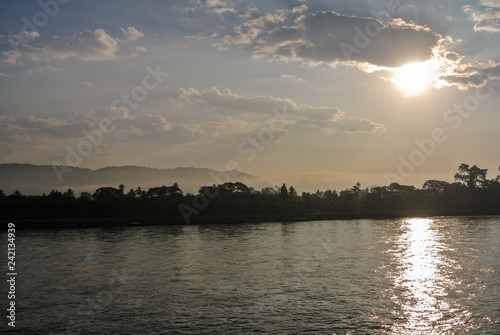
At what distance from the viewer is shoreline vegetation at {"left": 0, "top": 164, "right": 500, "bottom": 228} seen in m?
A: 157

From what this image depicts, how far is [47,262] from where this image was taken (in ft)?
184

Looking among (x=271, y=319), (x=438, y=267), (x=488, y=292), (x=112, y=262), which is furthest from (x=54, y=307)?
(x=438, y=267)

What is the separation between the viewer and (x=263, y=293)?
34594 millimetres

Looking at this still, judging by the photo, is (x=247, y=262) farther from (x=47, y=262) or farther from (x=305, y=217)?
(x=305, y=217)

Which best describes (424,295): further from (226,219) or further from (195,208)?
(195,208)

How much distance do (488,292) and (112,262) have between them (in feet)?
141

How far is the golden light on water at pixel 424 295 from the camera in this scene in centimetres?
2596

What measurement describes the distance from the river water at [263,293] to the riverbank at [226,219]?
92398mm

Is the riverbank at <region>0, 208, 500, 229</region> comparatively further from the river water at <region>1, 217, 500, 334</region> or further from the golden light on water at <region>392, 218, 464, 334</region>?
the golden light on water at <region>392, 218, 464, 334</region>

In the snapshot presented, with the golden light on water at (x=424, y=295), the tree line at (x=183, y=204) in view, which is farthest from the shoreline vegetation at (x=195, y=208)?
the golden light on water at (x=424, y=295)

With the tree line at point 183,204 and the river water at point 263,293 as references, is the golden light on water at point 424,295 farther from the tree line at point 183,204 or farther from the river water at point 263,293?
the tree line at point 183,204

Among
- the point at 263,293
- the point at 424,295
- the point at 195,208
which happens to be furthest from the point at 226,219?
the point at 424,295

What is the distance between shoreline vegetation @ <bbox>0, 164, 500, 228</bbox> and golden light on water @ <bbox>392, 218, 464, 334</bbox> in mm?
111996

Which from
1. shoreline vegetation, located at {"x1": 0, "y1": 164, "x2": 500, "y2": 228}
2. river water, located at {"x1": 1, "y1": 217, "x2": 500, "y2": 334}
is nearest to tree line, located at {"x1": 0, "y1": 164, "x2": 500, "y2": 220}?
shoreline vegetation, located at {"x1": 0, "y1": 164, "x2": 500, "y2": 228}
